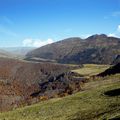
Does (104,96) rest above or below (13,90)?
above

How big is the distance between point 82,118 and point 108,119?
6.08m

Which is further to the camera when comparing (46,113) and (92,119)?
(46,113)

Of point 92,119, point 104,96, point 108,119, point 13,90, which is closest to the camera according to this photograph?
point 108,119

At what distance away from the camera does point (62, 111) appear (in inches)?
1548

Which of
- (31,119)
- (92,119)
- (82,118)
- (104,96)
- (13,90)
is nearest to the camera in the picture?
(92,119)

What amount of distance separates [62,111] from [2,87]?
15906 cm

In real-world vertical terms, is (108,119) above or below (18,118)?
above

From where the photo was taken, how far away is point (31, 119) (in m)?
36.6

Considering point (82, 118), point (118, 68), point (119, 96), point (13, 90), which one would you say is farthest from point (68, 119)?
point (13, 90)

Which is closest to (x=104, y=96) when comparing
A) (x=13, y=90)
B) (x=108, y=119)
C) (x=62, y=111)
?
(x=62, y=111)

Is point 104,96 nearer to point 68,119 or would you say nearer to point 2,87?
point 68,119

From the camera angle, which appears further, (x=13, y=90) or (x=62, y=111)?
(x=13, y=90)

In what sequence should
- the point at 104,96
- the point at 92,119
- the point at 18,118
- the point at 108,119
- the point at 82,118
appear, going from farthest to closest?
1. the point at 104,96
2. the point at 18,118
3. the point at 82,118
4. the point at 92,119
5. the point at 108,119

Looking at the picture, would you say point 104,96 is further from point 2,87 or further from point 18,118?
point 2,87
